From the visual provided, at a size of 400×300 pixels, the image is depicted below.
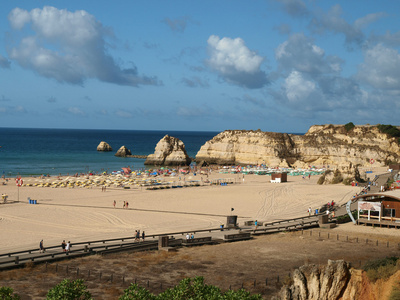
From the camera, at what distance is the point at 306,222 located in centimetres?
3606

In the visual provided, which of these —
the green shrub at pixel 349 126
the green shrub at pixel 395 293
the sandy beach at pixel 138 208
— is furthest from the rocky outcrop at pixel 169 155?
the green shrub at pixel 395 293

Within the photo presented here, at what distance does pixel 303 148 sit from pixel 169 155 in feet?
109

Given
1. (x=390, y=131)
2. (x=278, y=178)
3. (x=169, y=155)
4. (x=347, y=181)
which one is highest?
(x=390, y=131)

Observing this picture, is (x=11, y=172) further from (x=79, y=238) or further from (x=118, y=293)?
(x=118, y=293)

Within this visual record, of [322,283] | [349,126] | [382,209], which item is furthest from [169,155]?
[322,283]

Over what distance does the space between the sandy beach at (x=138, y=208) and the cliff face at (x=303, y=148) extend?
3287 centimetres

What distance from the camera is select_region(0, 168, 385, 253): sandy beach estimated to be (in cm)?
3348

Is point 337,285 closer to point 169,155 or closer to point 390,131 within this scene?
point 169,155

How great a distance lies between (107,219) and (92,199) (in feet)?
46.4

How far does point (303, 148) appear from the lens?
106000 mm

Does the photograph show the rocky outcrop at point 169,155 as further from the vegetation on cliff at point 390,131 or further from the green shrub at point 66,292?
the green shrub at point 66,292

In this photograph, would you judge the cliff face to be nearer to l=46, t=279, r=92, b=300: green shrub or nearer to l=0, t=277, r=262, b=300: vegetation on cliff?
l=0, t=277, r=262, b=300: vegetation on cliff

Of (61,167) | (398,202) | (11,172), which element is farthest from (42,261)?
(61,167)

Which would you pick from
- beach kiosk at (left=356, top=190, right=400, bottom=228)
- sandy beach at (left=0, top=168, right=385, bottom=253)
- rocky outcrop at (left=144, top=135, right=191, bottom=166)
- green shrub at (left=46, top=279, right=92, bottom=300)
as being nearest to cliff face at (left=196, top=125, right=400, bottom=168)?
rocky outcrop at (left=144, top=135, right=191, bottom=166)
